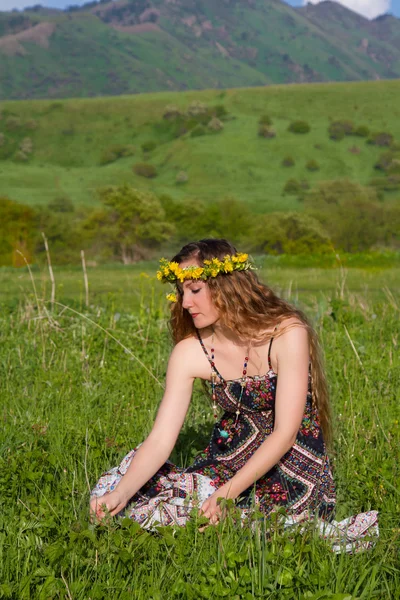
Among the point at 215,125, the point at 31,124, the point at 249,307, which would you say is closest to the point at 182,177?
the point at 215,125

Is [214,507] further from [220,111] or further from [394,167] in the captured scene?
[220,111]

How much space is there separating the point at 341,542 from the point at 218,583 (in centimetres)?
62

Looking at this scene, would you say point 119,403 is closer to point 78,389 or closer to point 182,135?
point 78,389

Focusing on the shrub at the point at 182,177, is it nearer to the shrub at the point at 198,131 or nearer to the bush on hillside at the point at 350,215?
the shrub at the point at 198,131

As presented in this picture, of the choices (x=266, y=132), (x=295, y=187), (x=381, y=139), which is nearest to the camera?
(x=295, y=187)

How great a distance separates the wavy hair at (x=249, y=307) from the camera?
3.05 m

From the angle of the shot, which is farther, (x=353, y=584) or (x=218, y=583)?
(x=353, y=584)

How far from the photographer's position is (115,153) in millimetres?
93000

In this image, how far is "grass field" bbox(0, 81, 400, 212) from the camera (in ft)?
253

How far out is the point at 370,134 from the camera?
87625 millimetres

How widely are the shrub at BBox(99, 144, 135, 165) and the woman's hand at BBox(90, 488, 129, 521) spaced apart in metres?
88.9

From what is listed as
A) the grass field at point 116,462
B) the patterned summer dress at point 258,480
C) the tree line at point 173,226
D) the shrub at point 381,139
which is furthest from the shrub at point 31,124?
the patterned summer dress at point 258,480

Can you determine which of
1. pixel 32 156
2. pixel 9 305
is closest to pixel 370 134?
pixel 32 156

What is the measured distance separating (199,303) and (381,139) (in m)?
86.8
